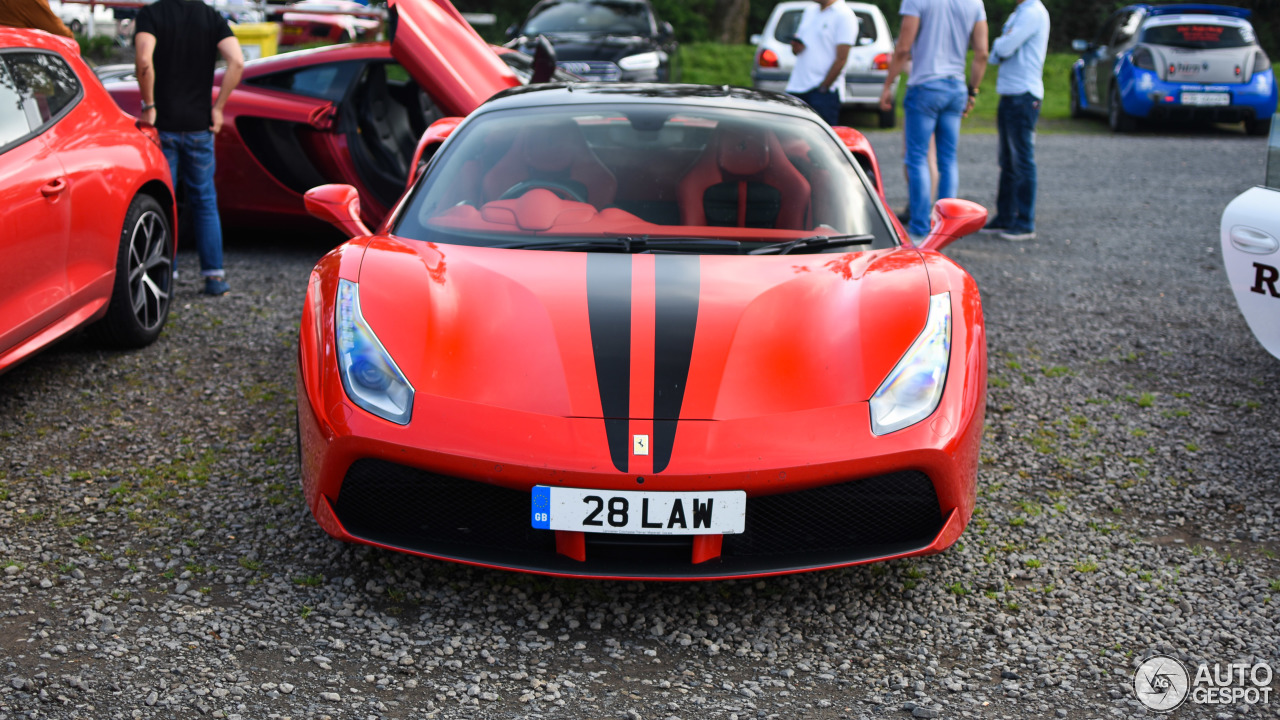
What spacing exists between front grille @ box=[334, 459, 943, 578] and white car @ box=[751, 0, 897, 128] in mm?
10748

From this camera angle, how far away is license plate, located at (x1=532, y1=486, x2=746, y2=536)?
242 cm

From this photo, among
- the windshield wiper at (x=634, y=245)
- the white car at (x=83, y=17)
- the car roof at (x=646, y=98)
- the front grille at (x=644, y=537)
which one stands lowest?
the white car at (x=83, y=17)

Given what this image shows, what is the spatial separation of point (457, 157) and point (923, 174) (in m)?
4.08

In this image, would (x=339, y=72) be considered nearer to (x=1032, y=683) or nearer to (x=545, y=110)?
(x=545, y=110)

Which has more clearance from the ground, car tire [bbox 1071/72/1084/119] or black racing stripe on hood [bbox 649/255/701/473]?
black racing stripe on hood [bbox 649/255/701/473]

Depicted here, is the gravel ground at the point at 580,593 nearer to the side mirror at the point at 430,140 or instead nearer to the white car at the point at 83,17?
the side mirror at the point at 430,140

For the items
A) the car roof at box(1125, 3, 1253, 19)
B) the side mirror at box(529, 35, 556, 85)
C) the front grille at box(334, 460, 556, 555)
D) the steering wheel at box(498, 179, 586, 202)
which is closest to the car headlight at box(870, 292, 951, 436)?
the front grille at box(334, 460, 556, 555)

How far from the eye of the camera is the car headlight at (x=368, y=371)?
102 inches

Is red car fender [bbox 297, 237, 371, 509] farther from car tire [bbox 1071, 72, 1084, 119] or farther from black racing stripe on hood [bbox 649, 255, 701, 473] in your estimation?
car tire [bbox 1071, 72, 1084, 119]

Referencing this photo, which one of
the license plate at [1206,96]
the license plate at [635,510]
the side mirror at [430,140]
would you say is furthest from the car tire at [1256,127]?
the license plate at [635,510]

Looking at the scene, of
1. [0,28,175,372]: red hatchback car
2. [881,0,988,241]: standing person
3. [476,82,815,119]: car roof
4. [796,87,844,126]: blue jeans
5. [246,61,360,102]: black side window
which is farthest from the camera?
[796,87,844,126]: blue jeans

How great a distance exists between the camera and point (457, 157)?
12.0 ft

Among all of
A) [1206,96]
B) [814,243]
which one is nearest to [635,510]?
[814,243]

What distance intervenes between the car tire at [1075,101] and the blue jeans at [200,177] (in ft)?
42.6
